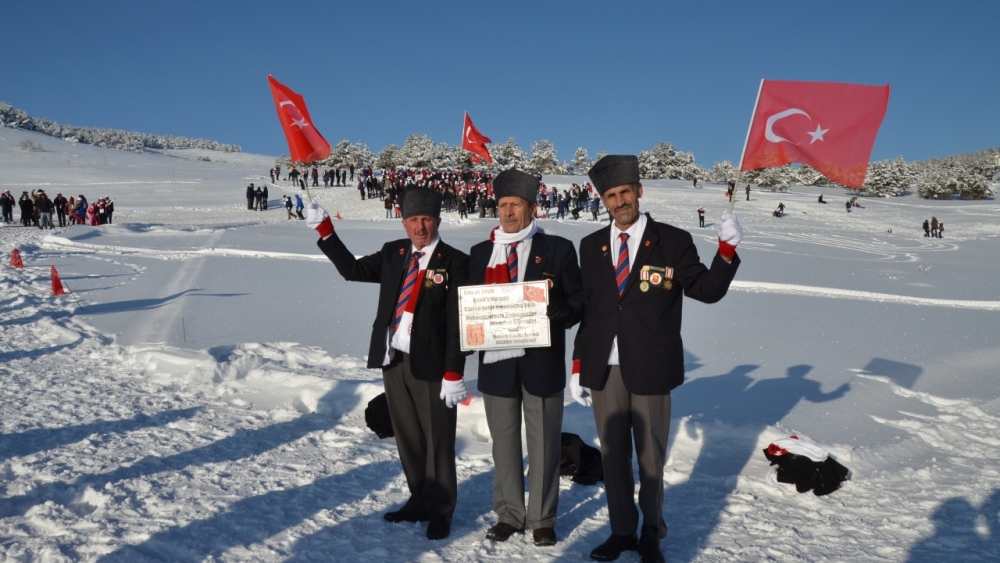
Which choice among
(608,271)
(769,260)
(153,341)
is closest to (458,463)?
(608,271)

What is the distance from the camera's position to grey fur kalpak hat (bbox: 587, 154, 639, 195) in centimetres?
365

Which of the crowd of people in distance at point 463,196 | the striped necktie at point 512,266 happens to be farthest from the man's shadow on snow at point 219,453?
the crowd of people in distance at point 463,196

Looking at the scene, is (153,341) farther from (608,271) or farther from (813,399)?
(813,399)

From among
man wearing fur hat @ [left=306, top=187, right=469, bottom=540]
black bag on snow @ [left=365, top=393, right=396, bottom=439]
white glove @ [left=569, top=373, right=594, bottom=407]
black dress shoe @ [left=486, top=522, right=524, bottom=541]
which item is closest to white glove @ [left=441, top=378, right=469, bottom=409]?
man wearing fur hat @ [left=306, top=187, right=469, bottom=540]

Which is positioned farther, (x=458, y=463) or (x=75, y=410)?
(x=75, y=410)

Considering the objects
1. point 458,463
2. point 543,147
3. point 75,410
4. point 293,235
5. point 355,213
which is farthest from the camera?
point 543,147

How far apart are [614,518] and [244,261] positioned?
16078mm

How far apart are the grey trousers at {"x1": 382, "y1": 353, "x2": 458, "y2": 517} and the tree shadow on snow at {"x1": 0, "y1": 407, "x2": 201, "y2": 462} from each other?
8.36ft

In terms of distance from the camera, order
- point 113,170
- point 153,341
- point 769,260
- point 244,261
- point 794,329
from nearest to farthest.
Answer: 1. point 153,341
2. point 794,329
3. point 244,261
4. point 769,260
5. point 113,170

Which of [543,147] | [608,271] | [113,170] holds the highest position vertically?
[543,147]

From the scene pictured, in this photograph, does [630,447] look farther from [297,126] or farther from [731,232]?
[297,126]

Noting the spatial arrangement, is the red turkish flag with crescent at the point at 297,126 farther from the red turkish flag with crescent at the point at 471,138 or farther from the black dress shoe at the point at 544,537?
the red turkish flag with crescent at the point at 471,138

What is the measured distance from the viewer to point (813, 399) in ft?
22.6

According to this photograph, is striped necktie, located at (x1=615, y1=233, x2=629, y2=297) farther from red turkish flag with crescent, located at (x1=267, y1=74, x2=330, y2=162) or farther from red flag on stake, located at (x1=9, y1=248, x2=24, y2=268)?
red flag on stake, located at (x1=9, y1=248, x2=24, y2=268)
